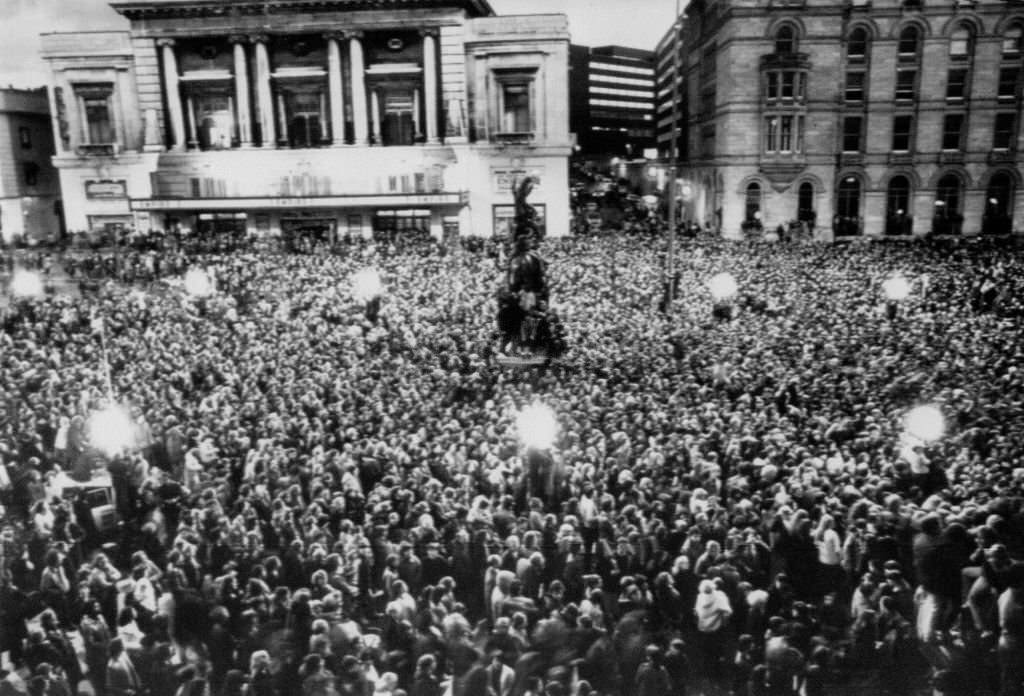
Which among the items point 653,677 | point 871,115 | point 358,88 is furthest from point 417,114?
point 653,677

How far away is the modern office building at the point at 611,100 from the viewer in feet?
419

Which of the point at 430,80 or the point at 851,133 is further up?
the point at 430,80

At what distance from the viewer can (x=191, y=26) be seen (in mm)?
54531

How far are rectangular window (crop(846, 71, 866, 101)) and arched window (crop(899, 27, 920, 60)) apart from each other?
2.72 meters

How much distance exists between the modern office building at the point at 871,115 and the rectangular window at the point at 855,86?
6 cm

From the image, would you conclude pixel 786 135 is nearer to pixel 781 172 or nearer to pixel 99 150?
pixel 781 172

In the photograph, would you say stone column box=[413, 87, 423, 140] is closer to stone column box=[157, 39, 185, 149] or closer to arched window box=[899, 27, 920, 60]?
stone column box=[157, 39, 185, 149]

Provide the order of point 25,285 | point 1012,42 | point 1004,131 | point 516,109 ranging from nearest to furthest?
point 25,285 < point 1012,42 < point 1004,131 < point 516,109

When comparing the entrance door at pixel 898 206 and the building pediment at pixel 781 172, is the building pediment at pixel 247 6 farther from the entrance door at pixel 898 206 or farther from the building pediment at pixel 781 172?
the entrance door at pixel 898 206

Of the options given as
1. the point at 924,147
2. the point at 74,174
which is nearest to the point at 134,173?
the point at 74,174

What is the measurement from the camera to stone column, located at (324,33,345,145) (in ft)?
178

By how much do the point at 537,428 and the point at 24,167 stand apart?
32810mm

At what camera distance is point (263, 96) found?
2181 inches

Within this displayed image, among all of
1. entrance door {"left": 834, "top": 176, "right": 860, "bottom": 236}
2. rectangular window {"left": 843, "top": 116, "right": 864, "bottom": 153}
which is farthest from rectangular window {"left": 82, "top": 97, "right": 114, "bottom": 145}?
entrance door {"left": 834, "top": 176, "right": 860, "bottom": 236}
